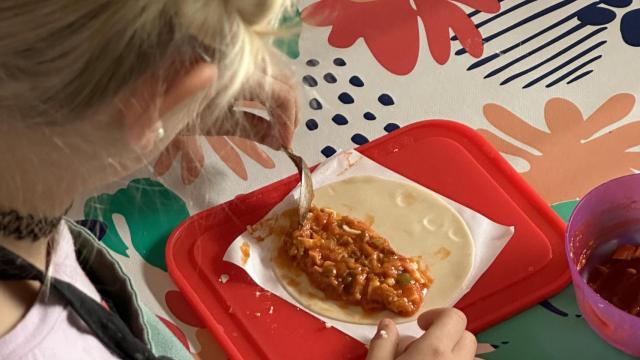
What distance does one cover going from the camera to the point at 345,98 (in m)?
0.99

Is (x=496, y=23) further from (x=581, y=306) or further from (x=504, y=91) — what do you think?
(x=581, y=306)

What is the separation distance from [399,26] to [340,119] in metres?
0.16

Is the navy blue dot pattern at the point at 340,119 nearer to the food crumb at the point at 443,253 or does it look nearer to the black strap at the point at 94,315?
the food crumb at the point at 443,253

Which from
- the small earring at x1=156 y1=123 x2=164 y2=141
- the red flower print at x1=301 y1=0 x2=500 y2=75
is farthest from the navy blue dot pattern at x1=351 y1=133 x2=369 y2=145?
the small earring at x1=156 y1=123 x2=164 y2=141

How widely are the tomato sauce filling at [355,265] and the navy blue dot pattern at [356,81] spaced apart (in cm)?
20

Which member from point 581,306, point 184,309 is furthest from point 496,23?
point 184,309

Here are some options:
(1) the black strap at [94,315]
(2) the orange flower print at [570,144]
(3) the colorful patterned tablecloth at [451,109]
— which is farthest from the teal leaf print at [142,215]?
(2) the orange flower print at [570,144]

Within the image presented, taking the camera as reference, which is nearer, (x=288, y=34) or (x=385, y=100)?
(x=288, y=34)

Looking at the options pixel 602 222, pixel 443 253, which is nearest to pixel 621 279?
pixel 602 222

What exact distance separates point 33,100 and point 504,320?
519mm

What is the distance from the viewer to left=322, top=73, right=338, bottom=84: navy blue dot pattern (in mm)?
1006

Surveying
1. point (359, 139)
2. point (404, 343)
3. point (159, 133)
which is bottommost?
point (404, 343)

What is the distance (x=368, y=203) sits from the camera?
888mm

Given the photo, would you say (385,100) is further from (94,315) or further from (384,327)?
(94,315)
